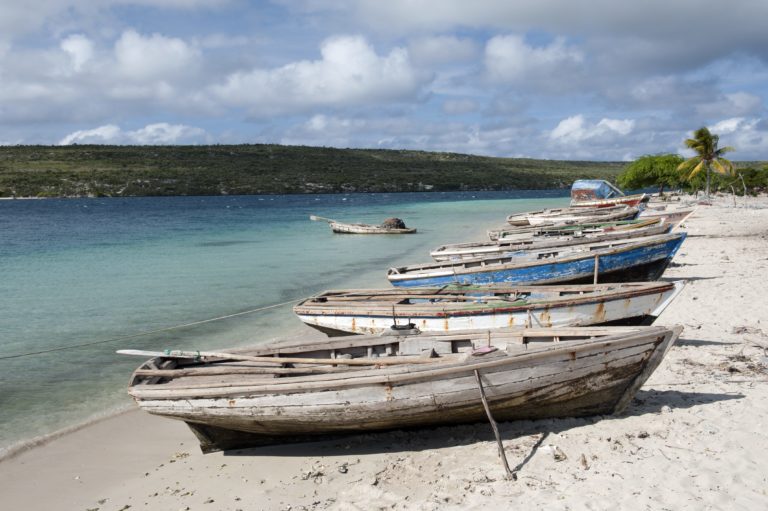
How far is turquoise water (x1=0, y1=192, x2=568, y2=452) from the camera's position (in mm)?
10281

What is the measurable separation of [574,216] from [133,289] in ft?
66.1

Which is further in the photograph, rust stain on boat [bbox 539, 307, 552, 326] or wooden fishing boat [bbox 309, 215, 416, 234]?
wooden fishing boat [bbox 309, 215, 416, 234]

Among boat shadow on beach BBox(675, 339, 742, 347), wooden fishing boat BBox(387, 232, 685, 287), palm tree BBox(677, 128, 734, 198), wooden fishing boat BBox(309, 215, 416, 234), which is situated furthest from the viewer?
palm tree BBox(677, 128, 734, 198)

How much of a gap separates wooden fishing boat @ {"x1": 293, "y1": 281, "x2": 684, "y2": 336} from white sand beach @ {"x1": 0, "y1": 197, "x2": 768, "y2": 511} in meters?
1.04

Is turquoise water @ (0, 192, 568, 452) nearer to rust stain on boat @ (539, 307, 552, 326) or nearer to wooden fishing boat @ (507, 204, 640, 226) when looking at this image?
wooden fishing boat @ (507, 204, 640, 226)

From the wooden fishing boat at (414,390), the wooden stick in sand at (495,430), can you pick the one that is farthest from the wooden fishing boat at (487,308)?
the wooden stick in sand at (495,430)

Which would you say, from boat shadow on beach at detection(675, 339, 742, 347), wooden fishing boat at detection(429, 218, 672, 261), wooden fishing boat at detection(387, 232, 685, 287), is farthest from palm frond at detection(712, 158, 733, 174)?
boat shadow on beach at detection(675, 339, 742, 347)

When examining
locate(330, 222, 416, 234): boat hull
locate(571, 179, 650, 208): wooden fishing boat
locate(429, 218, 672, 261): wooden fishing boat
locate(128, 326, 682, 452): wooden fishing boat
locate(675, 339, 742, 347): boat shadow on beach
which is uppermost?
locate(571, 179, 650, 208): wooden fishing boat

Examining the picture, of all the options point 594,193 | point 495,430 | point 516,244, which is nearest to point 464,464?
point 495,430

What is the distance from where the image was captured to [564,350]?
21.0ft

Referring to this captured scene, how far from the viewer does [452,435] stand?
7.12 metres

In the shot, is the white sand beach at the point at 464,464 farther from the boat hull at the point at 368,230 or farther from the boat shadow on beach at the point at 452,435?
the boat hull at the point at 368,230

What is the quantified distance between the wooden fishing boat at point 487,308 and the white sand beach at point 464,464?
1.04m

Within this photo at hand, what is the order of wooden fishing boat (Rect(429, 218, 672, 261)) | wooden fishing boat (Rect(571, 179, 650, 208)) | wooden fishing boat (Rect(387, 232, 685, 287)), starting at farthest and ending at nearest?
wooden fishing boat (Rect(571, 179, 650, 208)) < wooden fishing boat (Rect(429, 218, 672, 261)) < wooden fishing boat (Rect(387, 232, 685, 287))
